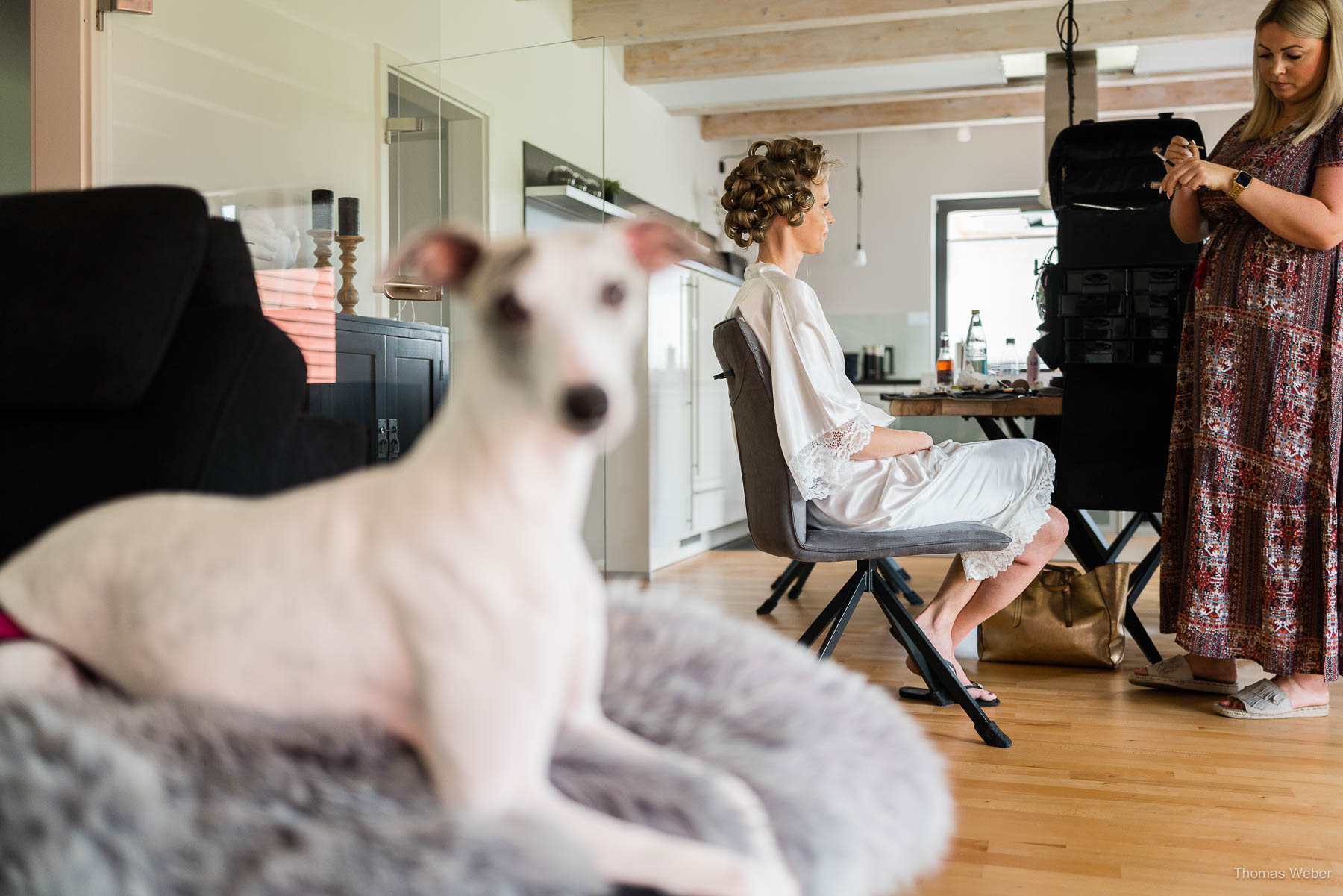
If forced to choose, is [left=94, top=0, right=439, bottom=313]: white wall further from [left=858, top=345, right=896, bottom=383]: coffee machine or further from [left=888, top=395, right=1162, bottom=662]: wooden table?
[left=858, top=345, right=896, bottom=383]: coffee machine

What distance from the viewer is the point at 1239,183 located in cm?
213

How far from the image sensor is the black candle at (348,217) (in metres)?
3.02

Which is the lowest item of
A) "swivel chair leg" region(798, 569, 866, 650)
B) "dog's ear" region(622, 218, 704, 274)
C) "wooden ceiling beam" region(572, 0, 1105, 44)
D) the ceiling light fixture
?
"swivel chair leg" region(798, 569, 866, 650)

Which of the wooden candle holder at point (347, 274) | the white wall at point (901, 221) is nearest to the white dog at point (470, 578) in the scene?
the wooden candle holder at point (347, 274)

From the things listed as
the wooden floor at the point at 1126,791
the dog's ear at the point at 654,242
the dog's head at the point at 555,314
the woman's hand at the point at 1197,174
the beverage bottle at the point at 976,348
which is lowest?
the wooden floor at the point at 1126,791

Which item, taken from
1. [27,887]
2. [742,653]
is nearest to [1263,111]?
[742,653]

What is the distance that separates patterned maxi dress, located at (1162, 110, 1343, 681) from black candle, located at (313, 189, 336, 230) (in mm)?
2364

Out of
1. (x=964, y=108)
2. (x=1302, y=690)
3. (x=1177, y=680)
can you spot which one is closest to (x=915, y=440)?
(x=1177, y=680)

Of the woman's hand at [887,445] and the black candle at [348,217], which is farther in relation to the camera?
the black candle at [348,217]

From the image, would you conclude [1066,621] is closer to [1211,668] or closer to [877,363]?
[1211,668]

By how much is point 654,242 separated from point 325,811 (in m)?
0.40

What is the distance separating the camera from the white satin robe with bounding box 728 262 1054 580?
2.09m

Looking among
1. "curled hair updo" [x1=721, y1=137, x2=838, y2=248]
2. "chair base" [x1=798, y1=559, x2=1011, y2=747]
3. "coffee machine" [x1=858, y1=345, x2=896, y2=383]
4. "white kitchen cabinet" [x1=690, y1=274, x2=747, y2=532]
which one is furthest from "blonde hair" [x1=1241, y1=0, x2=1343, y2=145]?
"coffee machine" [x1=858, y1=345, x2=896, y2=383]

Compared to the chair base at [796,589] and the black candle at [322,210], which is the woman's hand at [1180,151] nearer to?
the chair base at [796,589]
